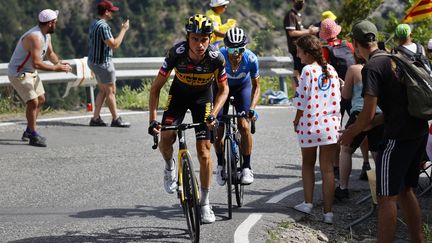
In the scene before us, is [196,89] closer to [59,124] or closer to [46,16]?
[46,16]

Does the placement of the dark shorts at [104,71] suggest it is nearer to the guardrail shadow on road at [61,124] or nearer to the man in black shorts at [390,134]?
the guardrail shadow on road at [61,124]

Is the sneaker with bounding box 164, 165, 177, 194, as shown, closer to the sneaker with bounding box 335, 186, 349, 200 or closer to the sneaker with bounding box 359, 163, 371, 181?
the sneaker with bounding box 335, 186, 349, 200

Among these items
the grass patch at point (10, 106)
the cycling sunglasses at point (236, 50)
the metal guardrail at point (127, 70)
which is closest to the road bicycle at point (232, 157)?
the cycling sunglasses at point (236, 50)

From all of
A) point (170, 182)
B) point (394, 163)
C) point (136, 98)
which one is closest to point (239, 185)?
point (170, 182)

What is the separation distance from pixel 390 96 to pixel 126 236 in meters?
2.65

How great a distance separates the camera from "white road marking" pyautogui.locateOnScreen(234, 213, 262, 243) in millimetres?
8320

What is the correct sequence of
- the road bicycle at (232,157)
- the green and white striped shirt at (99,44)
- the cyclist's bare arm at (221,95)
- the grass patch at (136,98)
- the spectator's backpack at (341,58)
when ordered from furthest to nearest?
the grass patch at (136,98) → the green and white striped shirt at (99,44) → the spectator's backpack at (341,58) → the road bicycle at (232,157) → the cyclist's bare arm at (221,95)

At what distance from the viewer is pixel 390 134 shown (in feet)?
24.9

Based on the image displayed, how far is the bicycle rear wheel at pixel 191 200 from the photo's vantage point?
7.80 metres

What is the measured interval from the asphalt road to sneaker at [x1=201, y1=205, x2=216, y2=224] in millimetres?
77

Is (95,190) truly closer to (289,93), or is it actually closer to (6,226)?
(6,226)

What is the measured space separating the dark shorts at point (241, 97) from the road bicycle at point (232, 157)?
242 mm

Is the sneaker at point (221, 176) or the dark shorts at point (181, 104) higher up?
the dark shorts at point (181, 104)

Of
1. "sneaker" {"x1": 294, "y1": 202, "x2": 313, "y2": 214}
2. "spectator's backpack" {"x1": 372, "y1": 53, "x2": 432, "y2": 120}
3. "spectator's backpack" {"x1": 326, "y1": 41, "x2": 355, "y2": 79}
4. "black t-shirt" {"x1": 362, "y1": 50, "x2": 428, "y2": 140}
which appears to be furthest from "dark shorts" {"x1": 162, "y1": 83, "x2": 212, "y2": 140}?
"spectator's backpack" {"x1": 326, "y1": 41, "x2": 355, "y2": 79}
